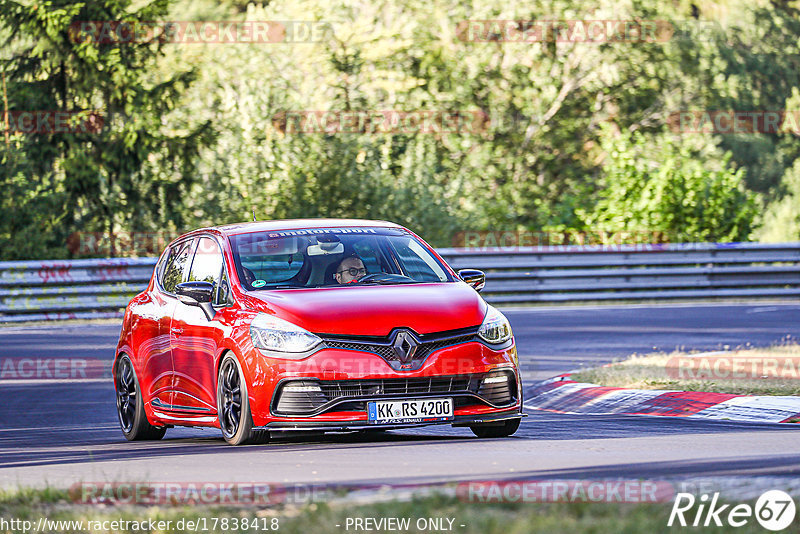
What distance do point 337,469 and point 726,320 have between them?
47.2 ft

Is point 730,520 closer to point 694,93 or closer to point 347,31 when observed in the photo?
point 347,31

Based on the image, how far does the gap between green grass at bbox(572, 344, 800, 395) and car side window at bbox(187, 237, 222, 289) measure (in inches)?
162

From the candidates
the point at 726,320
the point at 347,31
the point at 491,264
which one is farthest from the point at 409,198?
the point at 726,320

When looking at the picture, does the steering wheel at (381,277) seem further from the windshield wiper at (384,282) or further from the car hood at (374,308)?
the car hood at (374,308)

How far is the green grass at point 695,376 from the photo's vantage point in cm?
1228

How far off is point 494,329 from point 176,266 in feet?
9.93

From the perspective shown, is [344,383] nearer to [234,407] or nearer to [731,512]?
[234,407]

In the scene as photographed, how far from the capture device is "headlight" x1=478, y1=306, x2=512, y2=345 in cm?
969

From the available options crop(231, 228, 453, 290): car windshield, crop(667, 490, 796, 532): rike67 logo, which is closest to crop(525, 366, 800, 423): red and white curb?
crop(231, 228, 453, 290): car windshield

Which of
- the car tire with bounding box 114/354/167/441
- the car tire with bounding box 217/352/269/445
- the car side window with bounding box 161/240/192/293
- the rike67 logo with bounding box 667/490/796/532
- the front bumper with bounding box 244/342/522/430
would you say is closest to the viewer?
the rike67 logo with bounding box 667/490/796/532

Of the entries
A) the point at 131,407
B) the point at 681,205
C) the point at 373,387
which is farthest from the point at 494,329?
the point at 681,205

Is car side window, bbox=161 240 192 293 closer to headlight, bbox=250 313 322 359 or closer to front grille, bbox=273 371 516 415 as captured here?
headlight, bbox=250 313 322 359

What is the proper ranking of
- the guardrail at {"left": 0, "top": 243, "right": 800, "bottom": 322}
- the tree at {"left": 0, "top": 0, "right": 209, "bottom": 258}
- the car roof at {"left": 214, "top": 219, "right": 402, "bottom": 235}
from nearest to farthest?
the car roof at {"left": 214, "top": 219, "right": 402, "bottom": 235} < the guardrail at {"left": 0, "top": 243, "right": 800, "bottom": 322} < the tree at {"left": 0, "top": 0, "right": 209, "bottom": 258}

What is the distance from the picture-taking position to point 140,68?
97.2 feet
